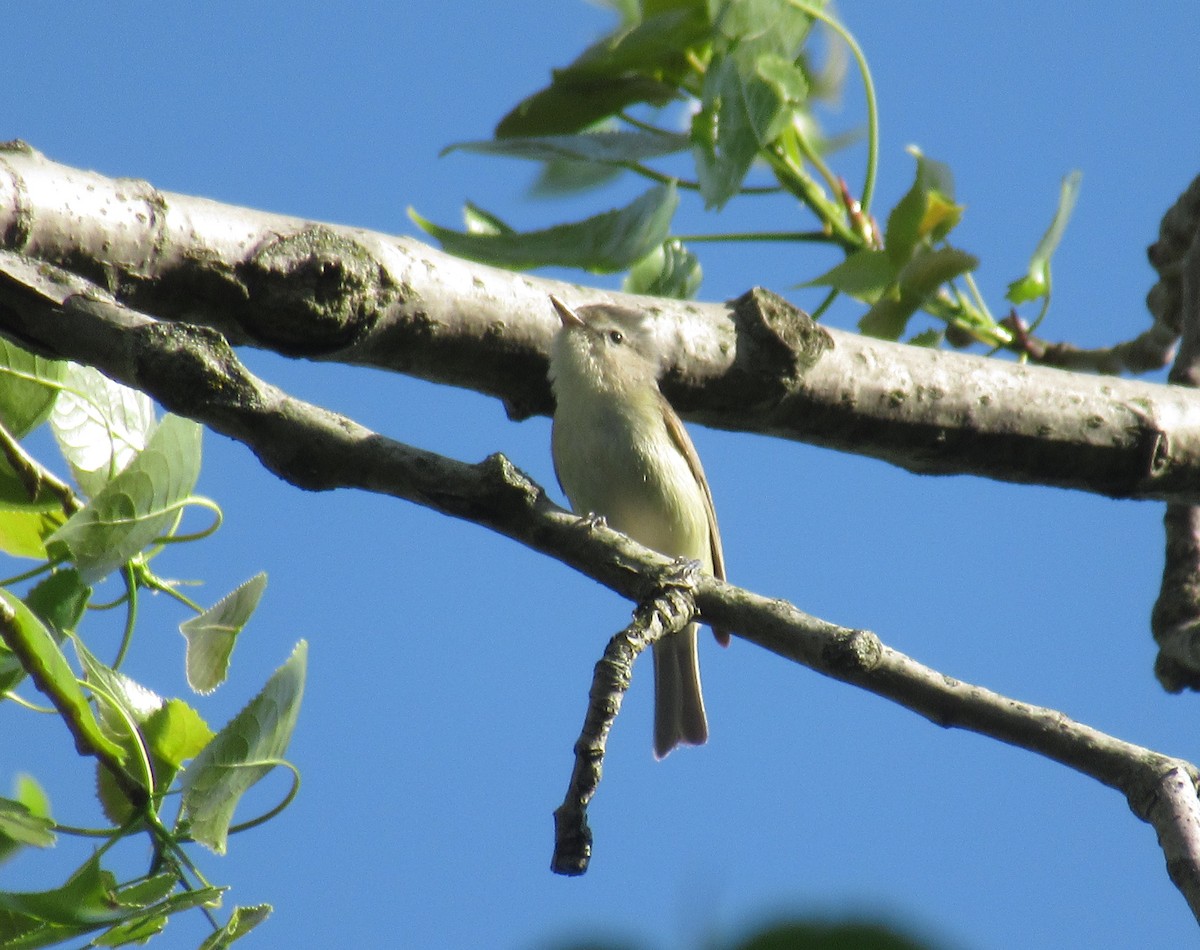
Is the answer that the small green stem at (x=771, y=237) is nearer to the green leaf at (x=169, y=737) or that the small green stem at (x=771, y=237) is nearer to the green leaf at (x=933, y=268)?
the green leaf at (x=933, y=268)

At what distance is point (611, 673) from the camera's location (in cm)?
187

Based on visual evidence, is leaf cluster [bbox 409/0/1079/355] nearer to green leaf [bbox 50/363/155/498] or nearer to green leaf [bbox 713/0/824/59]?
green leaf [bbox 713/0/824/59]

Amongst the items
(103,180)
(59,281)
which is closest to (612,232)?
(103,180)

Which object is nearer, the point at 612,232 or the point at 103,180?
the point at 103,180

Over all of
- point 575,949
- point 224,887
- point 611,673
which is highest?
point 611,673

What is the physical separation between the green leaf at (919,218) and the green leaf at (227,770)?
208cm

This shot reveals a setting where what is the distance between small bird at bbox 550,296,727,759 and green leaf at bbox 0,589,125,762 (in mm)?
2738

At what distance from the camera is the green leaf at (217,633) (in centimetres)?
234

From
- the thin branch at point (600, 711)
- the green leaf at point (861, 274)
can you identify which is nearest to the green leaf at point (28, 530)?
the thin branch at point (600, 711)

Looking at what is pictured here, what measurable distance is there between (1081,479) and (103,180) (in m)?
2.45

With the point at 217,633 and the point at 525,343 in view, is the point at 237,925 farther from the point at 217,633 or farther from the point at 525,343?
the point at 525,343

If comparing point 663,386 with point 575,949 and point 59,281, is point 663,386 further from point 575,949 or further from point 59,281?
point 575,949

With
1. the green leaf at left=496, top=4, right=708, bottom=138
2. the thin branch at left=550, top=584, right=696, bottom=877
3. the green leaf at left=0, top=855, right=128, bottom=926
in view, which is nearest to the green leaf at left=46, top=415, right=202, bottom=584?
the green leaf at left=0, top=855, right=128, bottom=926

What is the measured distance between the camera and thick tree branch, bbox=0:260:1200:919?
1.86 metres
